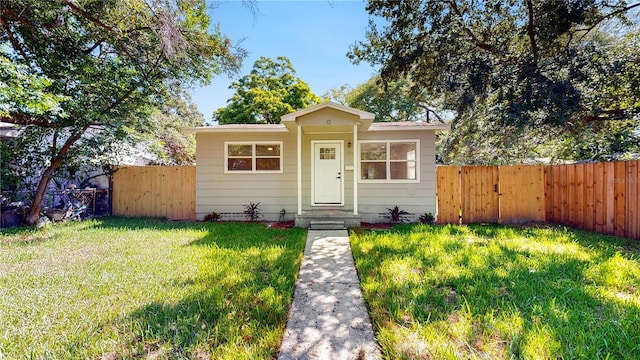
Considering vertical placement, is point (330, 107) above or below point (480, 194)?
above

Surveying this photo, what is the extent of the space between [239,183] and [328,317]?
6.04 meters

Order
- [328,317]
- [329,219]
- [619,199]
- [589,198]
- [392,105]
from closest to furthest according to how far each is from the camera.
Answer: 1. [328,317]
2. [619,199]
3. [589,198]
4. [329,219]
5. [392,105]

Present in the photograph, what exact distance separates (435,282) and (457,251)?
151cm

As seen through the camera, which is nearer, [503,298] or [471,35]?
[503,298]

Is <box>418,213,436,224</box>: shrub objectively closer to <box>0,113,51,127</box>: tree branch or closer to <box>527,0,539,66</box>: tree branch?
<box>527,0,539,66</box>: tree branch

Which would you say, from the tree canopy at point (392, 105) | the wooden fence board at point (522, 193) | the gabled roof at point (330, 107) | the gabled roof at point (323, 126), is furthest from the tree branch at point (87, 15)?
the tree canopy at point (392, 105)

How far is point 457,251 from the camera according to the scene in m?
4.39

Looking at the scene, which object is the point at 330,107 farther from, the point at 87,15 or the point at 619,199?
the point at 619,199

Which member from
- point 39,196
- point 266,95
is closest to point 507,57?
point 39,196

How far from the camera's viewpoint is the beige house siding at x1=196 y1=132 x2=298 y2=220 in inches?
308

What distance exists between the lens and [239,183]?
788 centimetres

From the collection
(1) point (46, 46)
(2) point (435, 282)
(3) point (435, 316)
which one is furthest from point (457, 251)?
(1) point (46, 46)

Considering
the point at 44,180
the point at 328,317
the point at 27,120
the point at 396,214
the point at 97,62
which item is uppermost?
the point at 97,62

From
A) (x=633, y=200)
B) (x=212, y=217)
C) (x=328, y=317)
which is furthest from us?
(x=212, y=217)
